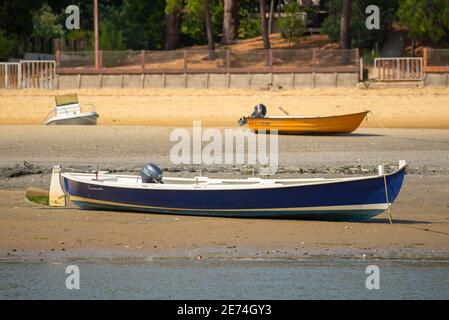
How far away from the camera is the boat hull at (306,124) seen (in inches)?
1358

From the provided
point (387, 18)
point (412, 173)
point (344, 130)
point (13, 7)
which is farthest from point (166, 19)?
point (412, 173)

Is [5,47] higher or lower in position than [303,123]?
higher

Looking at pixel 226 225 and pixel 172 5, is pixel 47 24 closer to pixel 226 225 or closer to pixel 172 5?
pixel 172 5

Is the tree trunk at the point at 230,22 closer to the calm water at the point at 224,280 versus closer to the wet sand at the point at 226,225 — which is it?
Answer: the wet sand at the point at 226,225

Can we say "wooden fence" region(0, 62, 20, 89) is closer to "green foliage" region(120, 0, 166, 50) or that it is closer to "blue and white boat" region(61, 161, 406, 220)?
"green foliage" region(120, 0, 166, 50)

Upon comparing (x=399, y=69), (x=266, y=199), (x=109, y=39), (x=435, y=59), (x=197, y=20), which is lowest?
(x=266, y=199)

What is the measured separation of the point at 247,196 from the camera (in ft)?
68.9

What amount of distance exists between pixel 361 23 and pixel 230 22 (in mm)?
7191

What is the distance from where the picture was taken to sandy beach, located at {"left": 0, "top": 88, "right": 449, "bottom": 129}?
4047cm

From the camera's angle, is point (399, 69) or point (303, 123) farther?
point (399, 69)

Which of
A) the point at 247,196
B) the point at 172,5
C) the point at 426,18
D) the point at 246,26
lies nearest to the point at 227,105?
the point at 426,18

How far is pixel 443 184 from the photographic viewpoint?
1008 inches

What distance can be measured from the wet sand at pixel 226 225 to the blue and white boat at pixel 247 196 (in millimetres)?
228

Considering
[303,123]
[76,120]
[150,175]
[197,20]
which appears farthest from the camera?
[197,20]
